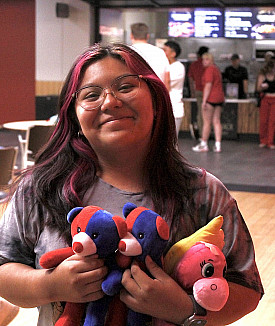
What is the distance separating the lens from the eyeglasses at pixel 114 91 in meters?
1.39

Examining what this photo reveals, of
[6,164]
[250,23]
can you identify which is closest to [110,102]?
[6,164]

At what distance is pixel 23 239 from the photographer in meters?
1.41

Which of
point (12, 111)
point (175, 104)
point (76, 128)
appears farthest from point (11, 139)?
point (76, 128)

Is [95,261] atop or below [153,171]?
below

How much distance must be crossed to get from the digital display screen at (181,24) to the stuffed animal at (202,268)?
12.9 meters

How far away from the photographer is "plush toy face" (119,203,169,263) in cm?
124

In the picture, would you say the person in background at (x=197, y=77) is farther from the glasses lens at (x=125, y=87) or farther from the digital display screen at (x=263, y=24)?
the glasses lens at (x=125, y=87)

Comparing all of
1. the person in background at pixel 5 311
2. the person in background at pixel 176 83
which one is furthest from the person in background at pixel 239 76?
the person in background at pixel 5 311

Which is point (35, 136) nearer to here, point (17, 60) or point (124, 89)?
point (124, 89)

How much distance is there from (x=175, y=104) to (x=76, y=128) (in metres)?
5.46

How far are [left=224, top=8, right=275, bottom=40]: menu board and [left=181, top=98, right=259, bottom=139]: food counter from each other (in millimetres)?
1437

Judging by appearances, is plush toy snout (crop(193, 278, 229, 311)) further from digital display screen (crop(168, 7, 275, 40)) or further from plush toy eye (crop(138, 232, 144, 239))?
digital display screen (crop(168, 7, 275, 40))

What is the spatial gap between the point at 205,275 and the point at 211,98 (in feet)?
33.7

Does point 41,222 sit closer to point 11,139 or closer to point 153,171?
point 153,171
